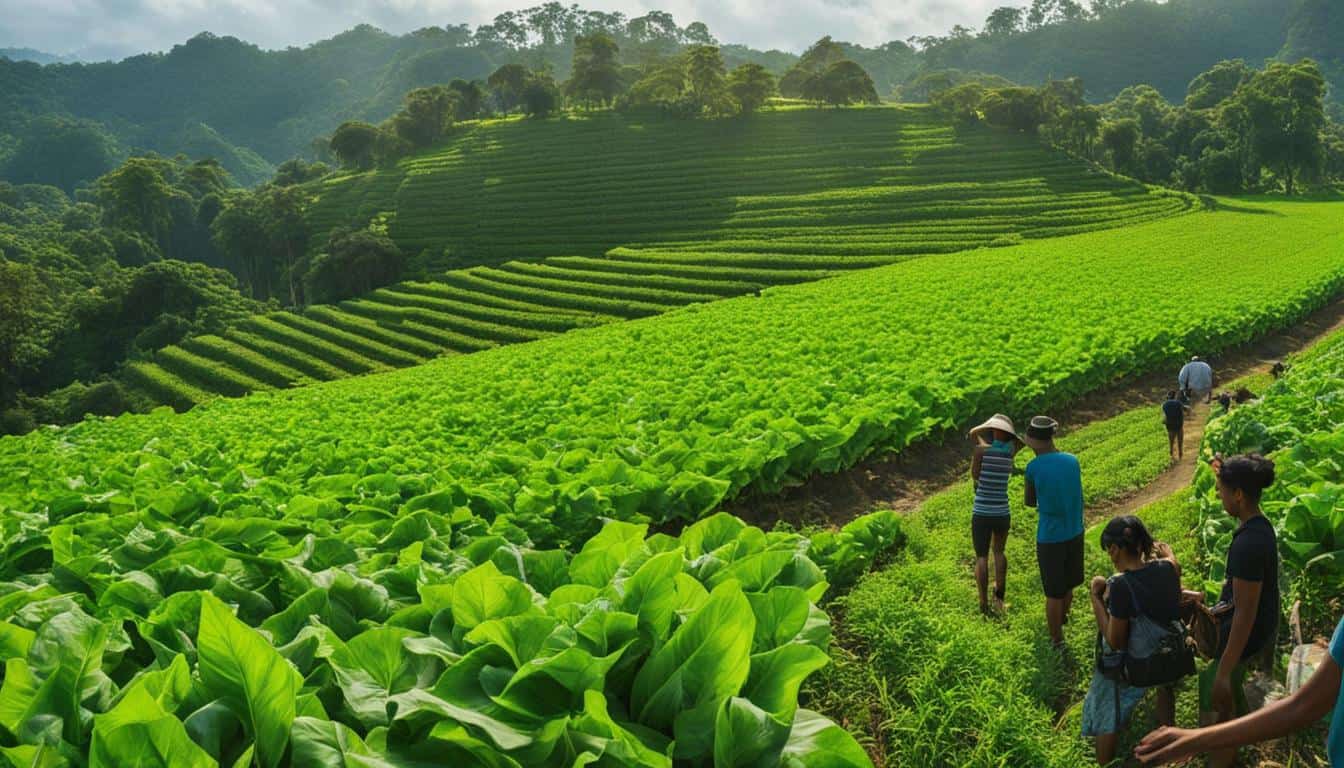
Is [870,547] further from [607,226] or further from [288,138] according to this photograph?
[288,138]

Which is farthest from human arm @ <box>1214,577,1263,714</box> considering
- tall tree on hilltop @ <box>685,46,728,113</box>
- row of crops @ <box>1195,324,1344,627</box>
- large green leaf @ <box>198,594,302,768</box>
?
tall tree on hilltop @ <box>685,46,728,113</box>

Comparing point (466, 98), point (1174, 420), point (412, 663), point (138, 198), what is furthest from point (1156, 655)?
point (466, 98)

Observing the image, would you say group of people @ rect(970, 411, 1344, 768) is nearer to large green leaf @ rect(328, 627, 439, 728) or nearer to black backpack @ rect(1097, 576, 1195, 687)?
black backpack @ rect(1097, 576, 1195, 687)

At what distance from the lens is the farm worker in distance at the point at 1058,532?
5.76 metres

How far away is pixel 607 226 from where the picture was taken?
183 ft

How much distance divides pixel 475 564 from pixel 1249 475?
4.01 meters

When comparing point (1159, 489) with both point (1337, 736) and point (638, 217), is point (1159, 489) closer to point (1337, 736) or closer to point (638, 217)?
point (1337, 736)

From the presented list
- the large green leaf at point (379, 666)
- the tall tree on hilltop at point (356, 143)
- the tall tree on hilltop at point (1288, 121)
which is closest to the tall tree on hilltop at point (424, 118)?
the tall tree on hilltop at point (356, 143)

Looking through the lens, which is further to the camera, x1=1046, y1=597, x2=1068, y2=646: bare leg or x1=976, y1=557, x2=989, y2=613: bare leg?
x1=976, y1=557, x2=989, y2=613: bare leg

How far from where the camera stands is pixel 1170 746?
8.29 feet

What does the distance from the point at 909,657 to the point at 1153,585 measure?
143 cm

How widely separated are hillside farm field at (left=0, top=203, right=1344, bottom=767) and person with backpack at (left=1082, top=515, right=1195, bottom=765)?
5.93 feet

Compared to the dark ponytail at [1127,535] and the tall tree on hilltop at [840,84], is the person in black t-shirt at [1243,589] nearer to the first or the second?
the dark ponytail at [1127,535]

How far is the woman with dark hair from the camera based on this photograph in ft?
14.7
